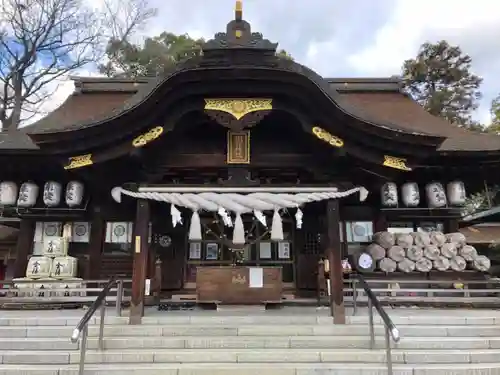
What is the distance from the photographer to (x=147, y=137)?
6.41 meters

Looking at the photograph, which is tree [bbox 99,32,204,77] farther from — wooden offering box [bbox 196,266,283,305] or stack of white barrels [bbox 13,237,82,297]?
wooden offering box [bbox 196,266,283,305]

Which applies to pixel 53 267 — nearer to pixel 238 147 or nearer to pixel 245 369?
pixel 238 147

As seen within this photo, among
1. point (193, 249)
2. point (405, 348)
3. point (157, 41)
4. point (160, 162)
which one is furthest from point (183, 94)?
point (157, 41)

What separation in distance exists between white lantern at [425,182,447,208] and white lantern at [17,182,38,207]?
8041 mm

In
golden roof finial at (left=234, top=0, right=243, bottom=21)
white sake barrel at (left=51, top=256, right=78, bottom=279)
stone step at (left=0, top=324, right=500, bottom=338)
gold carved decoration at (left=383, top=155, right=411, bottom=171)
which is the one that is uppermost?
golden roof finial at (left=234, top=0, right=243, bottom=21)

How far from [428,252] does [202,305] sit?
14.8 feet

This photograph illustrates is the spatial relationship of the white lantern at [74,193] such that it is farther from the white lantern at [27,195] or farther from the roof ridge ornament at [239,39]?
the roof ridge ornament at [239,39]

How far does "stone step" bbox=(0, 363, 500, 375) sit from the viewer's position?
4.75m

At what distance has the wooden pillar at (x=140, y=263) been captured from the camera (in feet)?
20.0

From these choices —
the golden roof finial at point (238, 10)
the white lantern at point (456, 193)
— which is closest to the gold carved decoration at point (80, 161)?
the golden roof finial at point (238, 10)

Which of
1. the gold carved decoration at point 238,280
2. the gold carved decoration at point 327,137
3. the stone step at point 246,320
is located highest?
the gold carved decoration at point 327,137

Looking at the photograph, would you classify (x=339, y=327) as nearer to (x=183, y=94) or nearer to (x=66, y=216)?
(x=183, y=94)

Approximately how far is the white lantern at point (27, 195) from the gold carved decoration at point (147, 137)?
10.3 feet

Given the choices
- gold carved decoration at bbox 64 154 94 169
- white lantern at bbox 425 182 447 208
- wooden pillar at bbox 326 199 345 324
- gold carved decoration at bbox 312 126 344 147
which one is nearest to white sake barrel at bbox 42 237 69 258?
gold carved decoration at bbox 64 154 94 169
